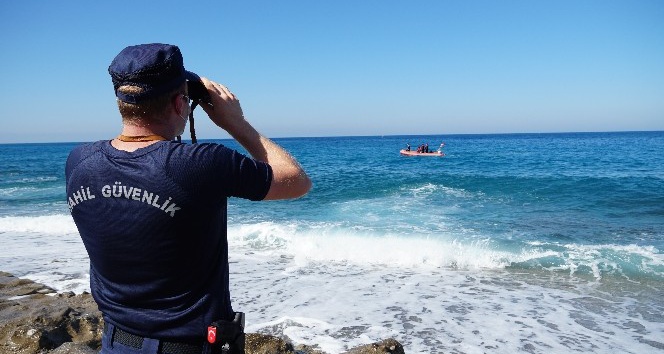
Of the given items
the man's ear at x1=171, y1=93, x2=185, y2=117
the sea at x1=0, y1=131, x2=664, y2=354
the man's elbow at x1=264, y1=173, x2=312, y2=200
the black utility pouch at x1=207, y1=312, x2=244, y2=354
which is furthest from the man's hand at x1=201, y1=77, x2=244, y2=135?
the sea at x1=0, y1=131, x2=664, y2=354

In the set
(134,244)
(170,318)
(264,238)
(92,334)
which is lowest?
(264,238)

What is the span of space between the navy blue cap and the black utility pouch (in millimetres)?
837

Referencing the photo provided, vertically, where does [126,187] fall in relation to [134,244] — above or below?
above

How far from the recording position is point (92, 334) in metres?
5.26

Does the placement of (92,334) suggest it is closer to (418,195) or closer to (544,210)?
(544,210)

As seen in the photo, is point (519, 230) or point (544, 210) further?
point (544, 210)

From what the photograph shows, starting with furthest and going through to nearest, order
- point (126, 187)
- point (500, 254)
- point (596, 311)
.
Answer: point (500, 254), point (596, 311), point (126, 187)

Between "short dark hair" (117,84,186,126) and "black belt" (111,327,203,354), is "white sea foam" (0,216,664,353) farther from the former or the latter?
"short dark hair" (117,84,186,126)

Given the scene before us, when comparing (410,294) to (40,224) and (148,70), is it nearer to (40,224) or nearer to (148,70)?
(148,70)

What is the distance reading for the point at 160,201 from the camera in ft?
5.16

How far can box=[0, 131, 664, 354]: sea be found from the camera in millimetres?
6797

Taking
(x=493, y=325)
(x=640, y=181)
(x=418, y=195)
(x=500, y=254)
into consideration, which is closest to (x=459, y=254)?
(x=500, y=254)

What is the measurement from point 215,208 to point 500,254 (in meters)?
10.9

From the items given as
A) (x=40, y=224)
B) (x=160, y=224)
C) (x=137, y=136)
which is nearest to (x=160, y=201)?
(x=160, y=224)
